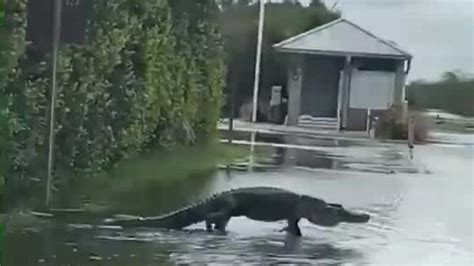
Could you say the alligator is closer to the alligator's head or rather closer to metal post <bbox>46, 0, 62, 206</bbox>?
the alligator's head

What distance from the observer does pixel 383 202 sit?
380 centimetres

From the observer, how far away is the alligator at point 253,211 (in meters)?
3.69

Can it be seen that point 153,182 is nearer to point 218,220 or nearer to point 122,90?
point 218,220

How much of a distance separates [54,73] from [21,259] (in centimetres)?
68

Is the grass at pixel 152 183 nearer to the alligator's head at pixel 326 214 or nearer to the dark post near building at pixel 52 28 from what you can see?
the dark post near building at pixel 52 28

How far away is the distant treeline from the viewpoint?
3.72 metres

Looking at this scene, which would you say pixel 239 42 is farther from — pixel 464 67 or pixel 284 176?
pixel 464 67

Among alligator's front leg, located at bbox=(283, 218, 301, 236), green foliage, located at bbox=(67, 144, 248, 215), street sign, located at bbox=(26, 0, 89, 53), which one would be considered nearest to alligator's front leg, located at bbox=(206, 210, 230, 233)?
green foliage, located at bbox=(67, 144, 248, 215)

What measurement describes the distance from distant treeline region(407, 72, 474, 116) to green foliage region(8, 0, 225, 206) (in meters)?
0.72

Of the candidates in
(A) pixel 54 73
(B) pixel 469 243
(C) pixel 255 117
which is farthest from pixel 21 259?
(B) pixel 469 243

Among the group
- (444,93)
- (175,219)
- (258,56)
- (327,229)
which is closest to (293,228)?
(327,229)

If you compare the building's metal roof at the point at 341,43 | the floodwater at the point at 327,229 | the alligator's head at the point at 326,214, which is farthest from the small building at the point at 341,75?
the alligator's head at the point at 326,214

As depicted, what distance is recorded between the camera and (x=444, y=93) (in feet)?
12.3

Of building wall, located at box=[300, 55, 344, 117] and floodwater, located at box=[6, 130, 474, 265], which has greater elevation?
building wall, located at box=[300, 55, 344, 117]
